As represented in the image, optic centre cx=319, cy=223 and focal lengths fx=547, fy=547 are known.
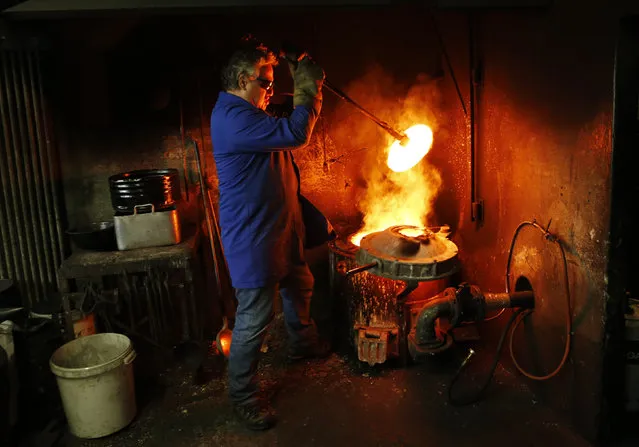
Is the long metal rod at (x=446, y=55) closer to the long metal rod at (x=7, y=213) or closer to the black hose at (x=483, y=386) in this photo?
the black hose at (x=483, y=386)

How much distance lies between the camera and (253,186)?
431 centimetres

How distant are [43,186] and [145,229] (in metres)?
1.20

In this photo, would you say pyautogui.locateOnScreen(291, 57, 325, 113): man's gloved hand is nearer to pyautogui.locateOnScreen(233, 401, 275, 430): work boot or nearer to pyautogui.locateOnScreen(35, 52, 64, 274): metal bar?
pyautogui.locateOnScreen(233, 401, 275, 430): work boot

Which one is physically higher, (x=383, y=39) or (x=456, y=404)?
(x=383, y=39)

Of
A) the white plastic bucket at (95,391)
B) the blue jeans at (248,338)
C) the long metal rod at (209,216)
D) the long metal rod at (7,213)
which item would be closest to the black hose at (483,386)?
the blue jeans at (248,338)

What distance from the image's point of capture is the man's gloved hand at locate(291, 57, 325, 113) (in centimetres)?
431

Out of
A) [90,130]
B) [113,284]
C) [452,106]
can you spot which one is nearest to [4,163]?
[90,130]

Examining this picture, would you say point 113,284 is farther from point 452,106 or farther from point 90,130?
point 452,106

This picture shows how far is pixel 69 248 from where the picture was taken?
5.54 meters

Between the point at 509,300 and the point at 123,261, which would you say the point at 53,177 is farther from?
the point at 509,300

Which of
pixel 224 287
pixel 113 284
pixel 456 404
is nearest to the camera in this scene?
pixel 456 404

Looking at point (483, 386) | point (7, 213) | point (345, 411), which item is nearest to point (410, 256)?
point (483, 386)

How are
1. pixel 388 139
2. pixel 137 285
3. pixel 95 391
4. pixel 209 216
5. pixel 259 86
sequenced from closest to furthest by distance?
pixel 95 391, pixel 259 86, pixel 137 285, pixel 209 216, pixel 388 139

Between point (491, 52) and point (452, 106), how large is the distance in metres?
1.00
